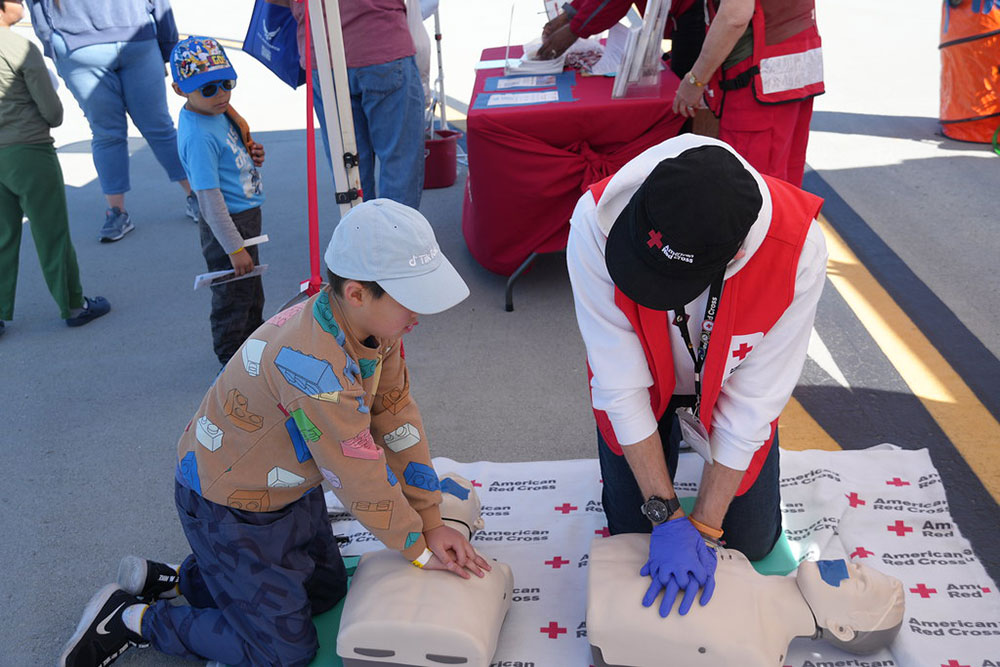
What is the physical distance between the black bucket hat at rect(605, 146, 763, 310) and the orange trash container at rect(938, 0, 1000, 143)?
3868 mm

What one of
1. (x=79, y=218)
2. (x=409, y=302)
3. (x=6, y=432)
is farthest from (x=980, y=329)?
(x=79, y=218)

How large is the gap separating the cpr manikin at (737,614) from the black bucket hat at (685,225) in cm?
60

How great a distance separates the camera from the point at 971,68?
434cm

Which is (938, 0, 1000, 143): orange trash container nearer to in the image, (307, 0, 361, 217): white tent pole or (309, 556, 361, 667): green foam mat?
(307, 0, 361, 217): white tent pole

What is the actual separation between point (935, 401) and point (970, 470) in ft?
1.12

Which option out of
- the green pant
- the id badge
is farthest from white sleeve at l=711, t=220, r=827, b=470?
the green pant

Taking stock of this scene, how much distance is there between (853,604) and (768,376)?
1.60 feet

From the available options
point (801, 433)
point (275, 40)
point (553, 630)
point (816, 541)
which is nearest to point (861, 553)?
point (816, 541)

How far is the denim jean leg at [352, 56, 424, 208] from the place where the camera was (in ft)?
9.89

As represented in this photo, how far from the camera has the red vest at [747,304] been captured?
4.66ft

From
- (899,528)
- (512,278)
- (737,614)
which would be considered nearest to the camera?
(737,614)

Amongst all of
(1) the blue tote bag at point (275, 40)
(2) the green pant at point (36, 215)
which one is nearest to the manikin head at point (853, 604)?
(1) the blue tote bag at point (275, 40)

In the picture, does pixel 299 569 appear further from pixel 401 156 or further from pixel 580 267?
pixel 401 156

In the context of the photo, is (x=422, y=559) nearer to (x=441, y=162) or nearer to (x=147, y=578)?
(x=147, y=578)
